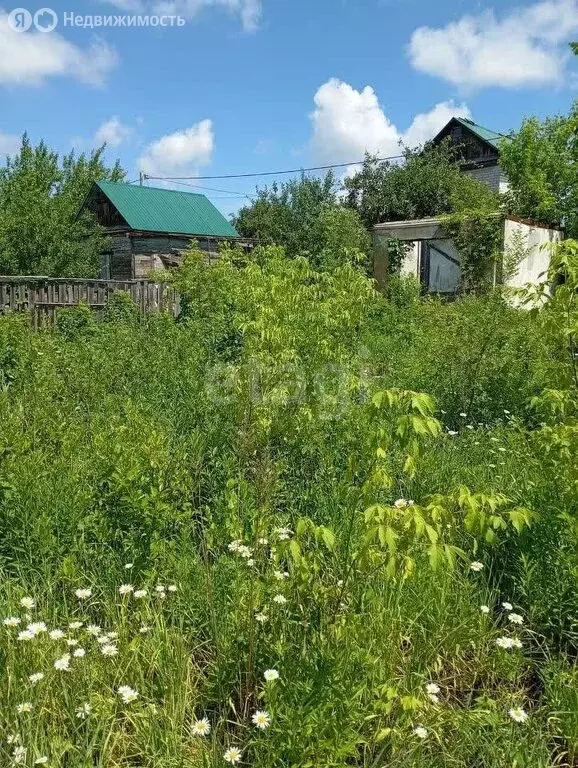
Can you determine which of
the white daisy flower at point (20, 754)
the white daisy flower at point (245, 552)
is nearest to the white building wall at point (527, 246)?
the white daisy flower at point (245, 552)

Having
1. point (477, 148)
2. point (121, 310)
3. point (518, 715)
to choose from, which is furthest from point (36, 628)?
point (477, 148)

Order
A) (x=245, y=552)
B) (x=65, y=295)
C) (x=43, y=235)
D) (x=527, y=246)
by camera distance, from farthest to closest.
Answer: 1. (x=43, y=235)
2. (x=527, y=246)
3. (x=65, y=295)
4. (x=245, y=552)

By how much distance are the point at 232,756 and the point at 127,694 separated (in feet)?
1.31

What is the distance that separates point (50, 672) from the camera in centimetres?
205

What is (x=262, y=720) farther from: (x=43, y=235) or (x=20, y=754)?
(x=43, y=235)

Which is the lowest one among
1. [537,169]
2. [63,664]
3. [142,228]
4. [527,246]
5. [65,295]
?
[63,664]

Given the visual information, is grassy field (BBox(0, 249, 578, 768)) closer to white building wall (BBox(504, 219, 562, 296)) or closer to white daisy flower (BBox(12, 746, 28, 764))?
white daisy flower (BBox(12, 746, 28, 764))

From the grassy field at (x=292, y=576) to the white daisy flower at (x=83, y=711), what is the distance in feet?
0.06

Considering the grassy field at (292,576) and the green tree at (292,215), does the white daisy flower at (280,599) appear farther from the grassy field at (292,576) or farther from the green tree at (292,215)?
the green tree at (292,215)

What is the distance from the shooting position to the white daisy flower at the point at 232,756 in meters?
1.75

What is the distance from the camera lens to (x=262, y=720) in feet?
6.14

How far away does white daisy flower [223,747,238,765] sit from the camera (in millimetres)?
1752

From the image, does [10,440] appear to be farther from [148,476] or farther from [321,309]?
[321,309]

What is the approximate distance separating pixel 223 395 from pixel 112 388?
181 cm
